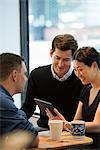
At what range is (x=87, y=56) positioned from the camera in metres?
2.34

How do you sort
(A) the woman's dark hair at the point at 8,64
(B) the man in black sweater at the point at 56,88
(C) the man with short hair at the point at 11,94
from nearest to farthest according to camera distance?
(C) the man with short hair at the point at 11,94 < (A) the woman's dark hair at the point at 8,64 < (B) the man in black sweater at the point at 56,88

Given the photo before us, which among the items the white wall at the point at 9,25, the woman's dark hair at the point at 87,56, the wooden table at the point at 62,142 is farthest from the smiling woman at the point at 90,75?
the white wall at the point at 9,25

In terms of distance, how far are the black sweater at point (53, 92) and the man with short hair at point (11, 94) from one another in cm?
74

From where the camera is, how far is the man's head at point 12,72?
1.96 m

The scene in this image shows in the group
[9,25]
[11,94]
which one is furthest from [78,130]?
[9,25]

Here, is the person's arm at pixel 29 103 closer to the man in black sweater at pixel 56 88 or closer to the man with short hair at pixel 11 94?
the man in black sweater at pixel 56 88

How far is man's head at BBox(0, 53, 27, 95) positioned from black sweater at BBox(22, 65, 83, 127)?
2.41 feet

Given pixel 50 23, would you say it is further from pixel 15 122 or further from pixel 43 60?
pixel 15 122

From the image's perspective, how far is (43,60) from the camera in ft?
11.7

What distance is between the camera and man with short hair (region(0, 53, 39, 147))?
72.0 inches

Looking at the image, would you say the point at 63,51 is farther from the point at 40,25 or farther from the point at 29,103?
the point at 40,25

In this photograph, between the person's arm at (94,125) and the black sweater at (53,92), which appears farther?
the black sweater at (53,92)

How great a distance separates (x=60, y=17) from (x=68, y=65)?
2.82ft

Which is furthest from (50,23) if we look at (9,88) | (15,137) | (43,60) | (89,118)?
(15,137)
